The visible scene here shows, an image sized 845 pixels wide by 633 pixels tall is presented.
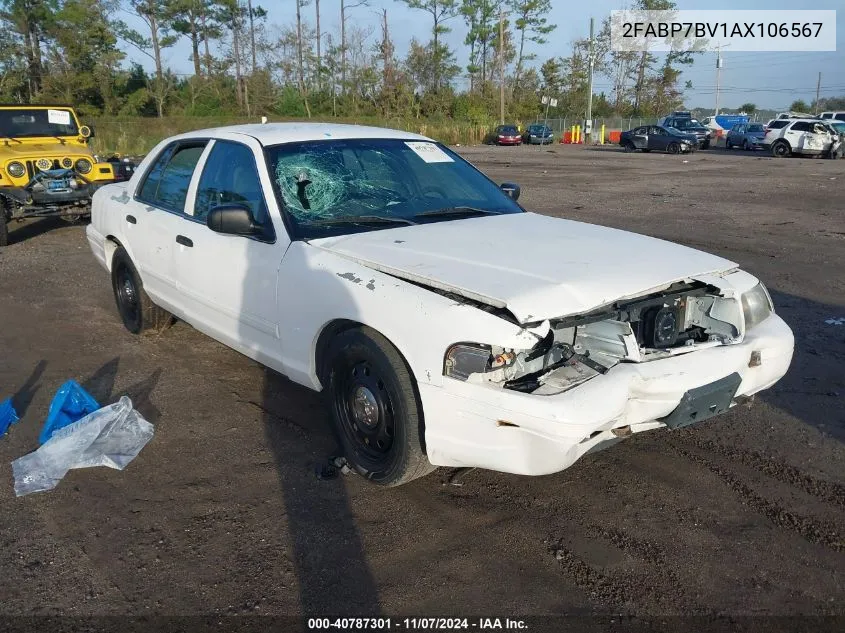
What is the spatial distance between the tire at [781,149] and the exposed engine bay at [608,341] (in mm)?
31220

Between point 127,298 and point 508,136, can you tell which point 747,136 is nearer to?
point 508,136

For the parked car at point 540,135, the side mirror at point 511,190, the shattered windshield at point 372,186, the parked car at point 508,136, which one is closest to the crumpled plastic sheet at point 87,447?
the shattered windshield at point 372,186

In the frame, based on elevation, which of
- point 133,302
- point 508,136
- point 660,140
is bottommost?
point 133,302

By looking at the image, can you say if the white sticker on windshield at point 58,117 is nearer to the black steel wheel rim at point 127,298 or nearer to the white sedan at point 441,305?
the black steel wheel rim at point 127,298

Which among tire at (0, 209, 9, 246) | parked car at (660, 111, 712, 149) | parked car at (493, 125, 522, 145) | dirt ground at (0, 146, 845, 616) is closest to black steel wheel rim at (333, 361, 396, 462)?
dirt ground at (0, 146, 845, 616)

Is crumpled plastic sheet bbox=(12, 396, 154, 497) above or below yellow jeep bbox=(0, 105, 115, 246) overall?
below

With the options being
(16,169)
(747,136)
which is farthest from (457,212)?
(747,136)

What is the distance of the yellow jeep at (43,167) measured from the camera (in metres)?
10.6

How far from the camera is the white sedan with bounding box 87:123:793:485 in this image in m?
2.81

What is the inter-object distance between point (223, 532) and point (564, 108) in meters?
69.1

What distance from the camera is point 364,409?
335 cm

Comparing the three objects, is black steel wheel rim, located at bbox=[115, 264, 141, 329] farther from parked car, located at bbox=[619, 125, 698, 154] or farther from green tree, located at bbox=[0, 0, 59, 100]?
green tree, located at bbox=[0, 0, 59, 100]

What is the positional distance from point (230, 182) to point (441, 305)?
2.06m

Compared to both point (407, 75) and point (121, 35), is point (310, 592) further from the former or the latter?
point (407, 75)
